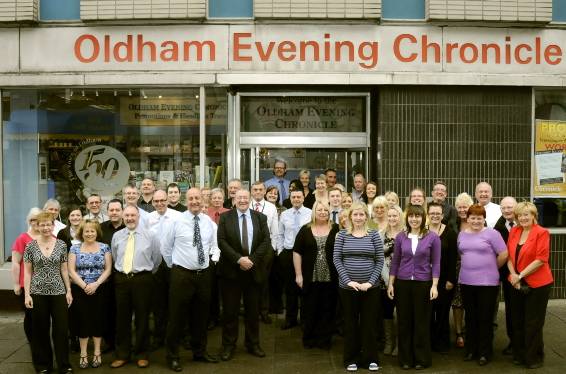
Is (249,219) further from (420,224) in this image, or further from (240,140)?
(240,140)

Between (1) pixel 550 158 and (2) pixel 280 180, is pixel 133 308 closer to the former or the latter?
(2) pixel 280 180

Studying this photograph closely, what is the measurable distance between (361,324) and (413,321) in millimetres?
557

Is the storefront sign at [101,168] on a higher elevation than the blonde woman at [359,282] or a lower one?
higher

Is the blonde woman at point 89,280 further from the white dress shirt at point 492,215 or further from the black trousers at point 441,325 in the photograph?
the white dress shirt at point 492,215

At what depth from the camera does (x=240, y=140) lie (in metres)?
10.6

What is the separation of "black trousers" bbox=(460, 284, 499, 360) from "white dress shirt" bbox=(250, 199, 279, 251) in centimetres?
268

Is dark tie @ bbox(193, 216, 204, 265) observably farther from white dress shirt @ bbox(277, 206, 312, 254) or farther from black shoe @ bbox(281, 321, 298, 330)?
black shoe @ bbox(281, 321, 298, 330)

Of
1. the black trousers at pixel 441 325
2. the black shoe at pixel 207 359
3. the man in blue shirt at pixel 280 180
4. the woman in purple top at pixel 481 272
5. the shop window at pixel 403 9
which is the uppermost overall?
the shop window at pixel 403 9

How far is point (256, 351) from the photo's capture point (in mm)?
7383

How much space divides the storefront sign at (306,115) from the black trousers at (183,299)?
408 cm

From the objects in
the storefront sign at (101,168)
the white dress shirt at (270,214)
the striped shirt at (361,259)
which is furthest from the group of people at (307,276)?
the storefront sign at (101,168)

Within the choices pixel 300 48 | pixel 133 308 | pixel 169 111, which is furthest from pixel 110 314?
pixel 300 48

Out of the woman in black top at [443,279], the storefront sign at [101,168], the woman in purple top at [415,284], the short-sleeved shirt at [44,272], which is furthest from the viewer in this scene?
the storefront sign at [101,168]

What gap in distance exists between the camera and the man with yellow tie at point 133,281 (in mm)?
6938
